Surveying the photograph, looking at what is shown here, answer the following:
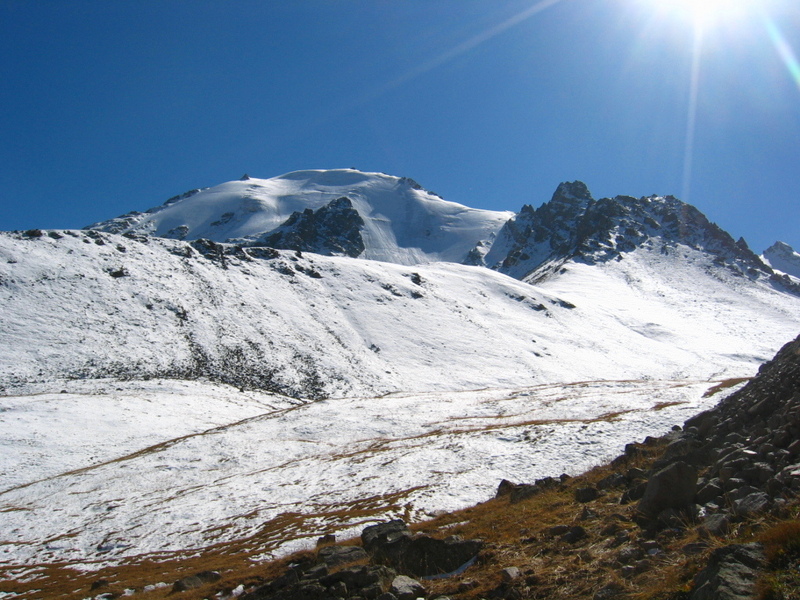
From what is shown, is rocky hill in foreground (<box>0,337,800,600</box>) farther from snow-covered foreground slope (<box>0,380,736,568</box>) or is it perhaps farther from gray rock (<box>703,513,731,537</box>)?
snow-covered foreground slope (<box>0,380,736,568</box>)

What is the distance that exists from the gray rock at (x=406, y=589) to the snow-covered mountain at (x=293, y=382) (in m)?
9.66

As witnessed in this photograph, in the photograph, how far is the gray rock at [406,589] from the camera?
26.6ft

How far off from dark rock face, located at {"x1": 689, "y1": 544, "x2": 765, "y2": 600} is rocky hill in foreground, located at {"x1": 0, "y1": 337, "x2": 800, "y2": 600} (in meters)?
0.02

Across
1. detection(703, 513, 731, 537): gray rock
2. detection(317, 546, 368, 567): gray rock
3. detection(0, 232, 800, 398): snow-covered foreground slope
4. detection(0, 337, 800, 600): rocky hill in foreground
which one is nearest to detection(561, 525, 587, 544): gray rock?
detection(0, 337, 800, 600): rocky hill in foreground

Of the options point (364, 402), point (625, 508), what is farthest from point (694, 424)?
point (364, 402)

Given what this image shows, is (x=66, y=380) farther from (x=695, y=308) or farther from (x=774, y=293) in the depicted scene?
(x=774, y=293)

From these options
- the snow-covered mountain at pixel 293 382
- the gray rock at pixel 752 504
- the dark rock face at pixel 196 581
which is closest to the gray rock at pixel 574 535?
the gray rock at pixel 752 504

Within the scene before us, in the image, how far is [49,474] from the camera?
3038 centimetres

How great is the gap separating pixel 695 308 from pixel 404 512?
13161 cm

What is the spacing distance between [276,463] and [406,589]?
23.7 meters

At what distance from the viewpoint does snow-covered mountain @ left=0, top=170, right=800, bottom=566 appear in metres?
22.1

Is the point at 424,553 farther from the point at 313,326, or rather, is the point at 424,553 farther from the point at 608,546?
the point at 313,326

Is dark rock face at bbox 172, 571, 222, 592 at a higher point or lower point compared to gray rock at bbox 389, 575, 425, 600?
lower

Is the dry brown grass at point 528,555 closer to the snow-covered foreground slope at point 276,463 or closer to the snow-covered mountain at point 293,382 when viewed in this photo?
the snow-covered foreground slope at point 276,463
